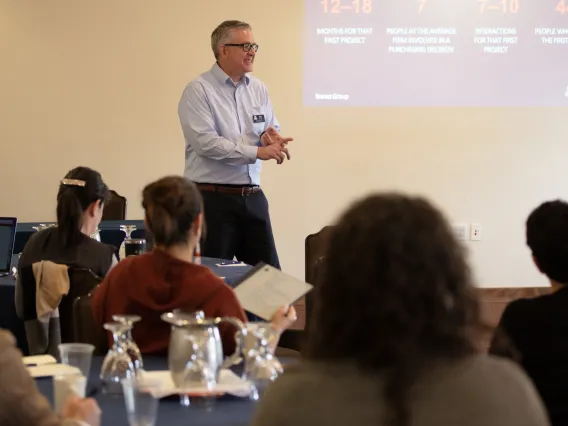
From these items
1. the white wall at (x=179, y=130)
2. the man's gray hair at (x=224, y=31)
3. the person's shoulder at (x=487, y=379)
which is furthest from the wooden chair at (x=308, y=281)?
the white wall at (x=179, y=130)

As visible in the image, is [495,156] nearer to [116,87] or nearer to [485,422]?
[116,87]

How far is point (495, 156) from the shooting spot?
632 centimetres

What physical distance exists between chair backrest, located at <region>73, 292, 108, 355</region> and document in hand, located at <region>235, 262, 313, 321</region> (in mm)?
555

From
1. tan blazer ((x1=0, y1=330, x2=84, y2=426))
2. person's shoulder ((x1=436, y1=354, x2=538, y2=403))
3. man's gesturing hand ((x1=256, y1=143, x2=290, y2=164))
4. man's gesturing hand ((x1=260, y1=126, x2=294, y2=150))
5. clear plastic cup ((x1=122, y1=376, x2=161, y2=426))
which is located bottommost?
clear plastic cup ((x1=122, y1=376, x2=161, y2=426))

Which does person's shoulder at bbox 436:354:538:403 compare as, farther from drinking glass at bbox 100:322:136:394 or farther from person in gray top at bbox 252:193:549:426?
drinking glass at bbox 100:322:136:394

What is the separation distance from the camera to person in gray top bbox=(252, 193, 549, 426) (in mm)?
1042

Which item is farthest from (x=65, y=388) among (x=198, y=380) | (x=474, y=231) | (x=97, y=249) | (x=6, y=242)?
(x=474, y=231)

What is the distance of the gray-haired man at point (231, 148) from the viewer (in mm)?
4258

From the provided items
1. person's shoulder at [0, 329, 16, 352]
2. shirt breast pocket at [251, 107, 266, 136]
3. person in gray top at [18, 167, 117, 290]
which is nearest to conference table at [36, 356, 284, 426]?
person's shoulder at [0, 329, 16, 352]

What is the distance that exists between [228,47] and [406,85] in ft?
6.93

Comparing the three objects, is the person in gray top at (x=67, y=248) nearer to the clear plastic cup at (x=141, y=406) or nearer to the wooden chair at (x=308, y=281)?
the wooden chair at (x=308, y=281)

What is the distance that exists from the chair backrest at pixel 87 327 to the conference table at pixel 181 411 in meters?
0.40

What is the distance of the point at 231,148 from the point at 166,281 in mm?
2127

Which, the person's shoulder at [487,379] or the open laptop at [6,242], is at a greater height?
the person's shoulder at [487,379]
